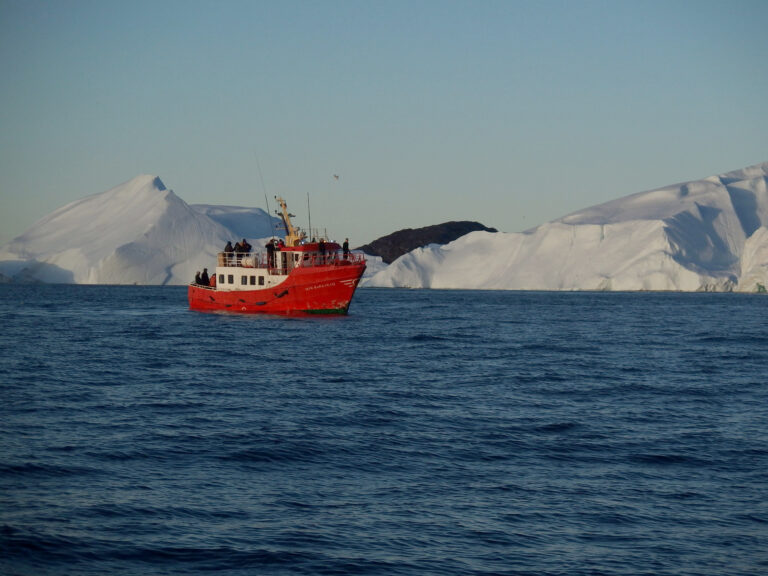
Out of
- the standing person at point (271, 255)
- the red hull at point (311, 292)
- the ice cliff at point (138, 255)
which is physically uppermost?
the ice cliff at point (138, 255)

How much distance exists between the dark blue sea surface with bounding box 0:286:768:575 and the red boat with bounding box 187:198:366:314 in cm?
2564

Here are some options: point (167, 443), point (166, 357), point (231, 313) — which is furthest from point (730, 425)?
point (231, 313)

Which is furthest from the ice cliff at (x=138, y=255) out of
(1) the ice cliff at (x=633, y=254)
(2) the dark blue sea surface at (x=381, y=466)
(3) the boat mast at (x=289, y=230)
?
(2) the dark blue sea surface at (x=381, y=466)

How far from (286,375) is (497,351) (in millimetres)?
12767

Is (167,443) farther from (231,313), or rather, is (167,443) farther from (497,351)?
(231,313)

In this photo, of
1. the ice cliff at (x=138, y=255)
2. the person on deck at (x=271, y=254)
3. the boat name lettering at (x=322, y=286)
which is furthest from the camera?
the ice cliff at (x=138, y=255)

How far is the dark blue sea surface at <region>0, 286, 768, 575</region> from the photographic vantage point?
1205 cm

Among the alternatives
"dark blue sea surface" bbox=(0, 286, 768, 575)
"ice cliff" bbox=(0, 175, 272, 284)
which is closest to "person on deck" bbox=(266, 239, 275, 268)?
"dark blue sea surface" bbox=(0, 286, 768, 575)

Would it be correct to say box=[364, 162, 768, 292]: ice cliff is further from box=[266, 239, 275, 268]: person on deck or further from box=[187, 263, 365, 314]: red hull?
box=[266, 239, 275, 268]: person on deck

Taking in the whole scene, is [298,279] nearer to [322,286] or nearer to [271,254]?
[322,286]

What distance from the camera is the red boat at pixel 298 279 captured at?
60.8m

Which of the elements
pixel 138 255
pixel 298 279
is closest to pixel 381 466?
pixel 298 279

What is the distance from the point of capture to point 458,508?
13.9 m

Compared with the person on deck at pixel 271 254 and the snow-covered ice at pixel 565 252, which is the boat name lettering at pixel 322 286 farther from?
the snow-covered ice at pixel 565 252
